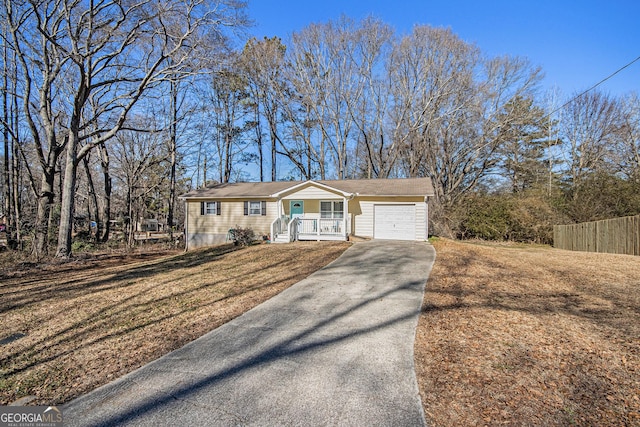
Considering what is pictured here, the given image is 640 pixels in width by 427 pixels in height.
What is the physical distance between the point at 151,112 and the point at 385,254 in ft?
61.9

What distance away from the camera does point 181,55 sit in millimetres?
13078

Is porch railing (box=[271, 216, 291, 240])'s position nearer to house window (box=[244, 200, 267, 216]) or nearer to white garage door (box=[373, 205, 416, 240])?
house window (box=[244, 200, 267, 216])

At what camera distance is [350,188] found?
16391 millimetres

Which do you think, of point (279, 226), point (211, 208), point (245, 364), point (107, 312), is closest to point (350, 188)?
point (279, 226)

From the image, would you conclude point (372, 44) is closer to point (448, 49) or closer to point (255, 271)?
point (448, 49)

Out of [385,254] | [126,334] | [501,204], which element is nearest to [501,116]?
[501,204]

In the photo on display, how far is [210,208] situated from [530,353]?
56.7 feet

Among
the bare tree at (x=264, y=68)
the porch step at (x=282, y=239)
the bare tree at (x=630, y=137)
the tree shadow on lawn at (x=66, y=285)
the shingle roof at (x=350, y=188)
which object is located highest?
A: the bare tree at (x=264, y=68)

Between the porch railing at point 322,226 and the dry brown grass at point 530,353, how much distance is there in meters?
8.33

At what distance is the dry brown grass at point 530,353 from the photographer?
95.5 inches

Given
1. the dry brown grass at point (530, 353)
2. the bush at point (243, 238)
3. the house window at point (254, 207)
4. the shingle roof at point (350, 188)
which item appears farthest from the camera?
the house window at point (254, 207)

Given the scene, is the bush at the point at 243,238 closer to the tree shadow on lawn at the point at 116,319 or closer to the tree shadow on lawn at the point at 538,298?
the tree shadow on lawn at the point at 116,319

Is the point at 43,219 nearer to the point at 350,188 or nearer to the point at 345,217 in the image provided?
the point at 345,217

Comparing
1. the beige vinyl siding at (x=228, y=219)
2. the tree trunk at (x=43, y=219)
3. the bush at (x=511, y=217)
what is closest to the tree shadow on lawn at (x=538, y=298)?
the bush at (x=511, y=217)
